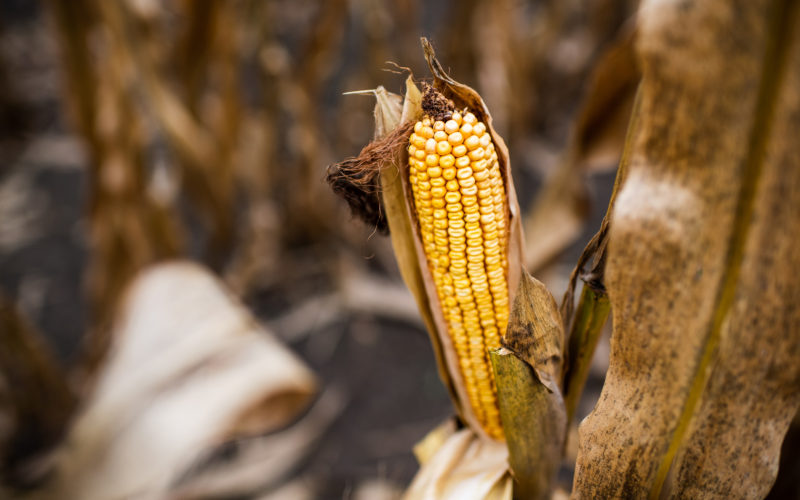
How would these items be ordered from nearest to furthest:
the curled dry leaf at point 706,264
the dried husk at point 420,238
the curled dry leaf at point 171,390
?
the curled dry leaf at point 706,264, the dried husk at point 420,238, the curled dry leaf at point 171,390

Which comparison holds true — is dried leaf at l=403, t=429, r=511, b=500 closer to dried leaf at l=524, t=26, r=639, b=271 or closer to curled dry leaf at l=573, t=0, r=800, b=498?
curled dry leaf at l=573, t=0, r=800, b=498

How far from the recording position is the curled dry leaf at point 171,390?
2.05 ft

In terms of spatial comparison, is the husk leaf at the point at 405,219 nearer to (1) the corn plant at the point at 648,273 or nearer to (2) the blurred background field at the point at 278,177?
(1) the corn plant at the point at 648,273

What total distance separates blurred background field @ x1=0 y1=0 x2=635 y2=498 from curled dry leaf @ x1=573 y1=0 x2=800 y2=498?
50cm

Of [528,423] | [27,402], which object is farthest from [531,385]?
[27,402]

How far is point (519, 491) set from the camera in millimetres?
472

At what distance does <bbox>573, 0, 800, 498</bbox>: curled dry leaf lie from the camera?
0.25 metres

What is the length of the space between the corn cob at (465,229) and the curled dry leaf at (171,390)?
39cm

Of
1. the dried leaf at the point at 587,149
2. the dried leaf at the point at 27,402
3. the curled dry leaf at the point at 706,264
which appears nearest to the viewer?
the curled dry leaf at the point at 706,264

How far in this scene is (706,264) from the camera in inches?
11.8

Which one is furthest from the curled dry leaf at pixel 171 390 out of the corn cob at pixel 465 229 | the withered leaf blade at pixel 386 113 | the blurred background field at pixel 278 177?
the withered leaf blade at pixel 386 113

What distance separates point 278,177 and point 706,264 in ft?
4.92

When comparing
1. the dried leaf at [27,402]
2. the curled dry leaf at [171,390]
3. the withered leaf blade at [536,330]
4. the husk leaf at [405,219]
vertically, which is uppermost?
the husk leaf at [405,219]

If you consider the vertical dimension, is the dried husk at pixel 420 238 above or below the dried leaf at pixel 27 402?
above
